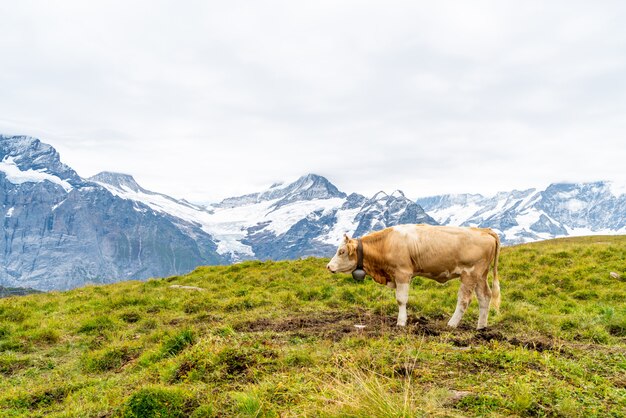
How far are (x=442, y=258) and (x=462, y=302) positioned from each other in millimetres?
1225

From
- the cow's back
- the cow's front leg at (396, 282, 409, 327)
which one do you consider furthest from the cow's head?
the cow's front leg at (396, 282, 409, 327)

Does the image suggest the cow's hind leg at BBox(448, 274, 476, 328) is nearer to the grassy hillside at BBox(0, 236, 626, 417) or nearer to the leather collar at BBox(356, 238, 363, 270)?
the grassy hillside at BBox(0, 236, 626, 417)

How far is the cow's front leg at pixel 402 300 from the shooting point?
11133 millimetres

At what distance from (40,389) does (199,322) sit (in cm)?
534

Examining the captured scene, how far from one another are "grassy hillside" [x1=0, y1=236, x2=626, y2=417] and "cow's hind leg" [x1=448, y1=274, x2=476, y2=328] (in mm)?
313

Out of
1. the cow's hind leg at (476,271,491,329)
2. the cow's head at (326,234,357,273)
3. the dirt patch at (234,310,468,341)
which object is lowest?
the dirt patch at (234,310,468,341)

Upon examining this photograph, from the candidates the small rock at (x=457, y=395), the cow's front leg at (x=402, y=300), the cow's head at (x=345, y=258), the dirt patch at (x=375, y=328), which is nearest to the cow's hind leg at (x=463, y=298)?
the dirt patch at (x=375, y=328)

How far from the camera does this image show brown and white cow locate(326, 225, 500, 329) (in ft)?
Answer: 36.1

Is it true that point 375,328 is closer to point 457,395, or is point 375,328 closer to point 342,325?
point 342,325

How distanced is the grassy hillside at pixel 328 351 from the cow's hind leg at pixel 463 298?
12.3 inches

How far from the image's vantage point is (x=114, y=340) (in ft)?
39.4

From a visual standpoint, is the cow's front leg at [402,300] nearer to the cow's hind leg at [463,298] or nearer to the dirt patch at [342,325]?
the dirt patch at [342,325]

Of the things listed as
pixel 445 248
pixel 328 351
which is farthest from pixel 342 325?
pixel 445 248

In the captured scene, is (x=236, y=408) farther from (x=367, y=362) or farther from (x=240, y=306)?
(x=240, y=306)
